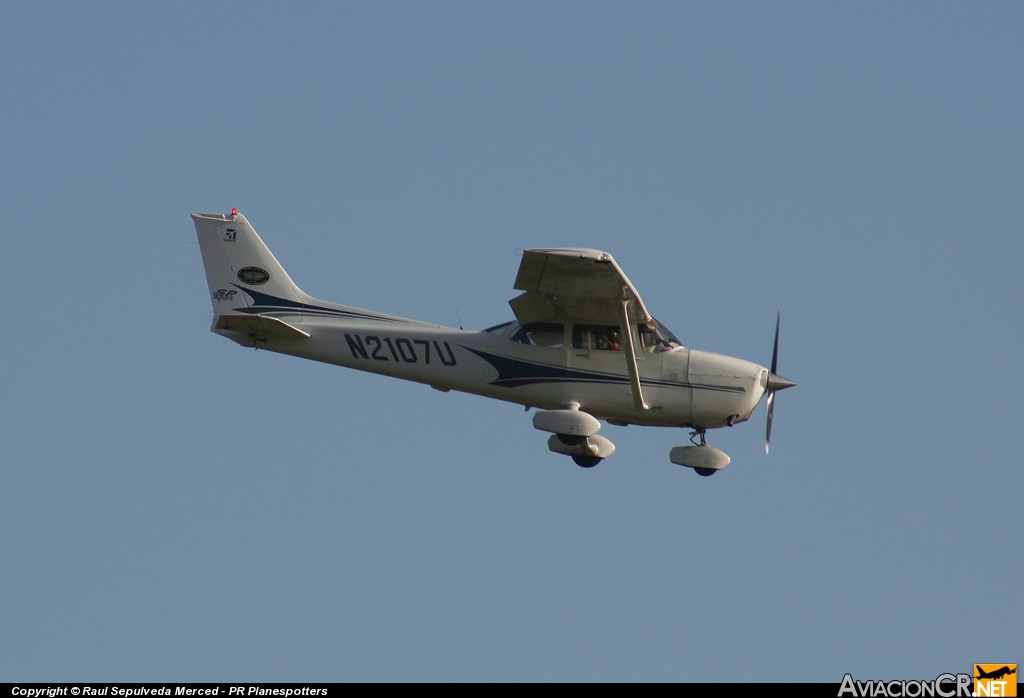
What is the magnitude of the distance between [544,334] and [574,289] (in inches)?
54.2

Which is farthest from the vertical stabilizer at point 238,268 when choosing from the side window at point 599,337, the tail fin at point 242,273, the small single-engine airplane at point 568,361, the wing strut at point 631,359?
the wing strut at point 631,359

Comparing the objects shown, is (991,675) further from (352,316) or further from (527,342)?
(352,316)

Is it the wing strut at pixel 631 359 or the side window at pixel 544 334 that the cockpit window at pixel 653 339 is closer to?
the wing strut at pixel 631 359

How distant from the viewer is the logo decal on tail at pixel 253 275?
22.2 m

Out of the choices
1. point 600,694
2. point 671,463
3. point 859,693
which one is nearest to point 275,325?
point 671,463

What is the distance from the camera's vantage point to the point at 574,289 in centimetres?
1948

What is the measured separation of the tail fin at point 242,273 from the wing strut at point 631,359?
16.2 feet

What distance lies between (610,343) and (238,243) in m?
5.87

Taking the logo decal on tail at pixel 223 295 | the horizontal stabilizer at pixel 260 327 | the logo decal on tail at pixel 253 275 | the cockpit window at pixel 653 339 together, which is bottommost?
the cockpit window at pixel 653 339

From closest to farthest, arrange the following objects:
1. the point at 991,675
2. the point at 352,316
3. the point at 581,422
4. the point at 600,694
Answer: the point at 600,694, the point at 991,675, the point at 581,422, the point at 352,316

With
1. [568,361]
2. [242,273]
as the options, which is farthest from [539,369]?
[242,273]

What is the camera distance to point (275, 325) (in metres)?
21.1

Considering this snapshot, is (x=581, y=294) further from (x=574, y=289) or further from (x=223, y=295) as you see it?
(x=223, y=295)

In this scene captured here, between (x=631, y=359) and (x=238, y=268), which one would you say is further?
(x=238, y=268)
